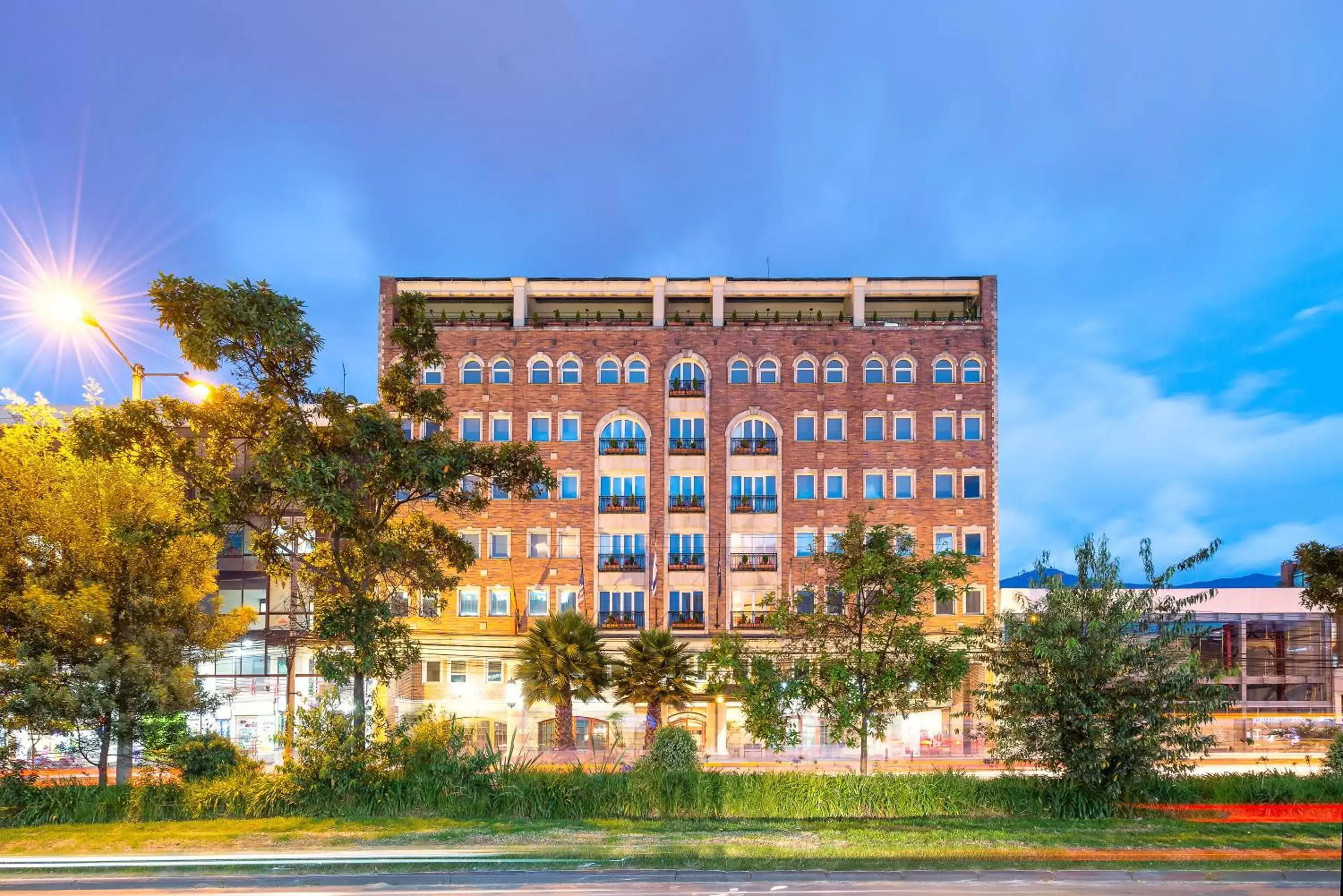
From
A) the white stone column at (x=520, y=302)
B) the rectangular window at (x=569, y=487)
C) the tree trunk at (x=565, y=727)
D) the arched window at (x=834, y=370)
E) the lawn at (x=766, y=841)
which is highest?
the white stone column at (x=520, y=302)

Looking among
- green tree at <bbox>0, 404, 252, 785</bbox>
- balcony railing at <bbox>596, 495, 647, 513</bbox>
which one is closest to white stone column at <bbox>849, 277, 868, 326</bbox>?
balcony railing at <bbox>596, 495, 647, 513</bbox>

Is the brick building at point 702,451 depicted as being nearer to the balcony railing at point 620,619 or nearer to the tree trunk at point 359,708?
the balcony railing at point 620,619

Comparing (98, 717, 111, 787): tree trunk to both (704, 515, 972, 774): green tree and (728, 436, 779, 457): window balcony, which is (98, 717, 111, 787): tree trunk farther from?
(728, 436, 779, 457): window balcony

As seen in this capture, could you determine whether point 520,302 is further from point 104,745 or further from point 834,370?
point 104,745

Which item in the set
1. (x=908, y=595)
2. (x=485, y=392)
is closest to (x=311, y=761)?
(x=908, y=595)

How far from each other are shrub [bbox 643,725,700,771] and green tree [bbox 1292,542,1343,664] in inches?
545

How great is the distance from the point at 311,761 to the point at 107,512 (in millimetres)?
7699

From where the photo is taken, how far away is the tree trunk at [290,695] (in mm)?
19188

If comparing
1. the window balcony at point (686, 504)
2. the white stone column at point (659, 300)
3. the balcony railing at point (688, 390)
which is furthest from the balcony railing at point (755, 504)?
the white stone column at point (659, 300)

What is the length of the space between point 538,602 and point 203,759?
2542 cm

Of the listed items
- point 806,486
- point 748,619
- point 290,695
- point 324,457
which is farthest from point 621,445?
point 324,457

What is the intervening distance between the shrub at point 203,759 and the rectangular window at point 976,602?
33.2 m

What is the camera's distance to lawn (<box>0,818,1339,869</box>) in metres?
14.8

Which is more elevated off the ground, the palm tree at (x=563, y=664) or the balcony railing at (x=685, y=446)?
the balcony railing at (x=685, y=446)
